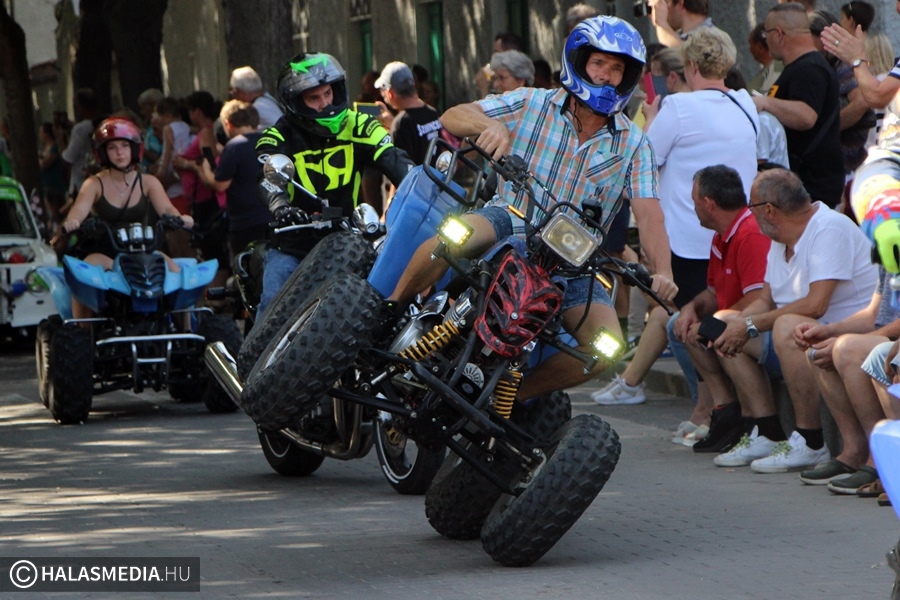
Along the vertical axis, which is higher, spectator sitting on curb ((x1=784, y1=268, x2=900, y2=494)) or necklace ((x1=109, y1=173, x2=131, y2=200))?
necklace ((x1=109, y1=173, x2=131, y2=200))

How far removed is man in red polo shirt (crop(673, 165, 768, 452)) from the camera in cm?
891

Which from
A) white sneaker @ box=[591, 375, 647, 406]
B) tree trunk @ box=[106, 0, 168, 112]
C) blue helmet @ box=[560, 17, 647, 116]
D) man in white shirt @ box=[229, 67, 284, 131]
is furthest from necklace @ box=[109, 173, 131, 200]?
tree trunk @ box=[106, 0, 168, 112]

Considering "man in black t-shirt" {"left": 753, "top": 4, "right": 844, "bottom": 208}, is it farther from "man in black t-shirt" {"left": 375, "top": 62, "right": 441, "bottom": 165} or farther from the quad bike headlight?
the quad bike headlight

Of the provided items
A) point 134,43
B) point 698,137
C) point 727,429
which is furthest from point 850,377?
point 134,43

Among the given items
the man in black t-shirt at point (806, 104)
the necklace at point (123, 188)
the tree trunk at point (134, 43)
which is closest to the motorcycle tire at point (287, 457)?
the necklace at point (123, 188)

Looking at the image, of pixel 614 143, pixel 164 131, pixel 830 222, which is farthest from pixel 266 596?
pixel 164 131

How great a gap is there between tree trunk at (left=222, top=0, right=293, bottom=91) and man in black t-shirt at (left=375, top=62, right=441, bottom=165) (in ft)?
10.6

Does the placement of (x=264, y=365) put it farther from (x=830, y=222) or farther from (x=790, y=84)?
(x=790, y=84)

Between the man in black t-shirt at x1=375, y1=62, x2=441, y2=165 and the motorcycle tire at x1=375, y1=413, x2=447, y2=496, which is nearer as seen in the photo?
the motorcycle tire at x1=375, y1=413, x2=447, y2=496

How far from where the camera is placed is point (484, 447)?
21.2ft

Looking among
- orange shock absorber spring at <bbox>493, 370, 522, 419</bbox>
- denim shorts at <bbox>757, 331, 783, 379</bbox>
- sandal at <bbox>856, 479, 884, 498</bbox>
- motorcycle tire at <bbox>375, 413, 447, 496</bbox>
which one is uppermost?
orange shock absorber spring at <bbox>493, 370, 522, 419</bbox>

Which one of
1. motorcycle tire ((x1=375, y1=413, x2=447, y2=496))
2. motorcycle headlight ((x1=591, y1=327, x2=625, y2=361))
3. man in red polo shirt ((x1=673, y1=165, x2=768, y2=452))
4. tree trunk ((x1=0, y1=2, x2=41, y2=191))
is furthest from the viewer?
tree trunk ((x1=0, y1=2, x2=41, y2=191))

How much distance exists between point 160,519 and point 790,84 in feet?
16.1

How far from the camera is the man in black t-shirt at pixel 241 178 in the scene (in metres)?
13.5
